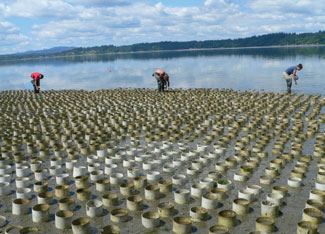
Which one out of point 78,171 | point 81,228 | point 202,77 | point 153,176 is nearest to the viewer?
point 81,228

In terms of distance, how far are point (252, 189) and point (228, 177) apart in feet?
4.51

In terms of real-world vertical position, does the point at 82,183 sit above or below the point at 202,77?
below

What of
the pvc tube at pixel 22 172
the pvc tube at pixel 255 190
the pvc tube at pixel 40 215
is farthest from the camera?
the pvc tube at pixel 22 172

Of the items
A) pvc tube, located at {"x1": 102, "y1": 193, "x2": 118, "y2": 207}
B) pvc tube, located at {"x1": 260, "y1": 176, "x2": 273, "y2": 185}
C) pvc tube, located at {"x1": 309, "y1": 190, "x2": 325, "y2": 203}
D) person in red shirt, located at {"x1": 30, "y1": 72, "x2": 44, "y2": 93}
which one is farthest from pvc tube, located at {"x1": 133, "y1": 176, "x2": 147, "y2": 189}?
person in red shirt, located at {"x1": 30, "y1": 72, "x2": 44, "y2": 93}

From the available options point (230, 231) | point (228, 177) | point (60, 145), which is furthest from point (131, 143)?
point (230, 231)

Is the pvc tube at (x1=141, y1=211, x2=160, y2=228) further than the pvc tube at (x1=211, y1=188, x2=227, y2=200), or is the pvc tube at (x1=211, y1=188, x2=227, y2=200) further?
the pvc tube at (x1=211, y1=188, x2=227, y2=200)

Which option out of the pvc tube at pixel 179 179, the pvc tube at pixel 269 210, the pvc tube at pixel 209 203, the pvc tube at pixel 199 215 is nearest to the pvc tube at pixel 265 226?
the pvc tube at pixel 269 210

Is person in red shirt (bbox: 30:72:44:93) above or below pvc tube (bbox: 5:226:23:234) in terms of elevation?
above

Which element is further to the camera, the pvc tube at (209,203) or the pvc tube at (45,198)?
the pvc tube at (45,198)

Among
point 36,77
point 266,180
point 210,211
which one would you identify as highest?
point 36,77

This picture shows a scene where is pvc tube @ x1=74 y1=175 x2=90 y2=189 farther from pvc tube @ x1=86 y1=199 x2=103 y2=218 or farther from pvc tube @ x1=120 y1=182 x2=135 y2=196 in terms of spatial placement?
pvc tube @ x1=86 y1=199 x2=103 y2=218

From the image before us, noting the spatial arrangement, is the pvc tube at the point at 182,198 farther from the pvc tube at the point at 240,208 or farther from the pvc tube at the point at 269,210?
the pvc tube at the point at 269,210

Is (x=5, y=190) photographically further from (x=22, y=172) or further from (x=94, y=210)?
(x=94, y=210)

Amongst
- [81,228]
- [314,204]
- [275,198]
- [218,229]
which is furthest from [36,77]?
[314,204]
